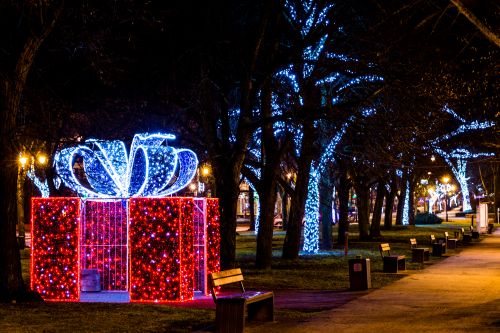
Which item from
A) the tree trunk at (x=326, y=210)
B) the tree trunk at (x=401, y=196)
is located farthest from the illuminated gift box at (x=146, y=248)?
the tree trunk at (x=401, y=196)

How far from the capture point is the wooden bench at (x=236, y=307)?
11688 millimetres

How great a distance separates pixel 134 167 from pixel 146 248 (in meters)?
2.38

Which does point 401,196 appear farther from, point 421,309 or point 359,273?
point 421,309

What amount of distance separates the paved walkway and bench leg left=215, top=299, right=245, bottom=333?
0.96 meters

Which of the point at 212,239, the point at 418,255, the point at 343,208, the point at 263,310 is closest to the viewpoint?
the point at 263,310

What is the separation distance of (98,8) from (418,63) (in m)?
8.54

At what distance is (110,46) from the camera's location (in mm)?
22375

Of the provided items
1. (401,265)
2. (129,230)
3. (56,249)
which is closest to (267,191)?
(401,265)

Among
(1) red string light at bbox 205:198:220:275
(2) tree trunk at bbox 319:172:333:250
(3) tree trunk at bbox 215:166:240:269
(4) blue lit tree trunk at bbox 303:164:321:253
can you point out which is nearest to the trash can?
(1) red string light at bbox 205:198:220:275

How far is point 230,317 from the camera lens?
11.7 m

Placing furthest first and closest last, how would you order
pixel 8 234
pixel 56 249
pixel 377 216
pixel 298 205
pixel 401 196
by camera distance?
pixel 401 196, pixel 377 216, pixel 298 205, pixel 56 249, pixel 8 234

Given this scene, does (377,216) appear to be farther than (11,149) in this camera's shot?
Yes

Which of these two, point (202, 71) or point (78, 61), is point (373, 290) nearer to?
point (202, 71)

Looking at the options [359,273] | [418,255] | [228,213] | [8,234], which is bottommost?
[418,255]
